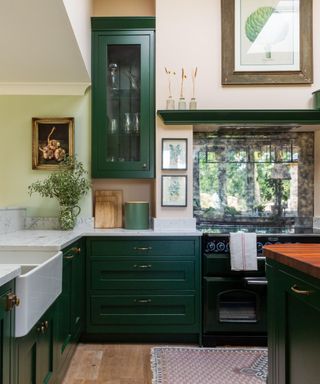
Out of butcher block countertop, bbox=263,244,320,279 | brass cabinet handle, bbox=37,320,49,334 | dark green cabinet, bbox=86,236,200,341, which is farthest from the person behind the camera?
dark green cabinet, bbox=86,236,200,341

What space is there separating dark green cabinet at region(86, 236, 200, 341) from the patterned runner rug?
0.59 feet

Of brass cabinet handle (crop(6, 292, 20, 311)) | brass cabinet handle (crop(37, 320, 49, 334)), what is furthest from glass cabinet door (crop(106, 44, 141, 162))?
brass cabinet handle (crop(6, 292, 20, 311))

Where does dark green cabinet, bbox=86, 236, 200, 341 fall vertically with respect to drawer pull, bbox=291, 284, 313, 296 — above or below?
below

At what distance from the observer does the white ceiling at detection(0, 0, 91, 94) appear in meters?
1.83

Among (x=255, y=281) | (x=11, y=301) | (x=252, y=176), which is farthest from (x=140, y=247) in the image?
(x=11, y=301)

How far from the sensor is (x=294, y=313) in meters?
1.30

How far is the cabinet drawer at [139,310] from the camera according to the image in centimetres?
269

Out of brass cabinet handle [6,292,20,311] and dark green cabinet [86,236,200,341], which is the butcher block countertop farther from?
dark green cabinet [86,236,200,341]

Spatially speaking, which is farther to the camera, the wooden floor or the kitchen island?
the wooden floor

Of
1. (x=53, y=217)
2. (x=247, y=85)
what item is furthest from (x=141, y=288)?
(x=247, y=85)

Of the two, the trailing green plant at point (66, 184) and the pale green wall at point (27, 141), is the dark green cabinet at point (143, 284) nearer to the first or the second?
the trailing green plant at point (66, 184)

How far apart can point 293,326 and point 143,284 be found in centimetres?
154

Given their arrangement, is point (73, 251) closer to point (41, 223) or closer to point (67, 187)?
point (67, 187)

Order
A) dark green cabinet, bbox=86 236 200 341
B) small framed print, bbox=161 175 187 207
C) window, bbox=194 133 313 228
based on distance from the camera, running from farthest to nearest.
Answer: window, bbox=194 133 313 228, small framed print, bbox=161 175 187 207, dark green cabinet, bbox=86 236 200 341
